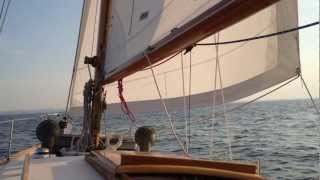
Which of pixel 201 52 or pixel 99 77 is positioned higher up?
pixel 201 52

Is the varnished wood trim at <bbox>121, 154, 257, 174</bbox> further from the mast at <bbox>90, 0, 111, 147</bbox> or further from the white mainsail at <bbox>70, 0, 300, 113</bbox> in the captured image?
the mast at <bbox>90, 0, 111, 147</bbox>

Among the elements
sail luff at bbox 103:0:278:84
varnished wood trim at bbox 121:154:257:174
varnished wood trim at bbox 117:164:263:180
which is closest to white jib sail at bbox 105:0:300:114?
sail luff at bbox 103:0:278:84

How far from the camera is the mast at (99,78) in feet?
22.3

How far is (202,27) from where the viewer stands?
3855 millimetres

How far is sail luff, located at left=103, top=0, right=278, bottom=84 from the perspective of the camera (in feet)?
11.0

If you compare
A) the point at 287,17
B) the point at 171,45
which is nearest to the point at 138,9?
the point at 171,45

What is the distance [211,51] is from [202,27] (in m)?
2.35

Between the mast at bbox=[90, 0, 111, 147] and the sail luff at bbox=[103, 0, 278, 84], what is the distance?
163 cm

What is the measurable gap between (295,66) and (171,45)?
1.94 meters

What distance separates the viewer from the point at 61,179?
397 centimetres

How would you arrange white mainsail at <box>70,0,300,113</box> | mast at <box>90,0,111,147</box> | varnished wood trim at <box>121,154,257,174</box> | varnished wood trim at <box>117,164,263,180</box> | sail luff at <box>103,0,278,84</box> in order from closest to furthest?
sail luff at <box>103,0,278,84</box>, varnished wood trim at <box>117,164,263,180</box>, varnished wood trim at <box>121,154,257,174</box>, white mainsail at <box>70,0,300,113</box>, mast at <box>90,0,111,147</box>

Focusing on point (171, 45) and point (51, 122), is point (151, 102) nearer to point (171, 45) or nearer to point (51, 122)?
point (51, 122)

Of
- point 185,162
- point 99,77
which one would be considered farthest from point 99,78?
point 185,162

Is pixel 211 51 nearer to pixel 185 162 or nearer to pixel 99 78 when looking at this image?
pixel 99 78
